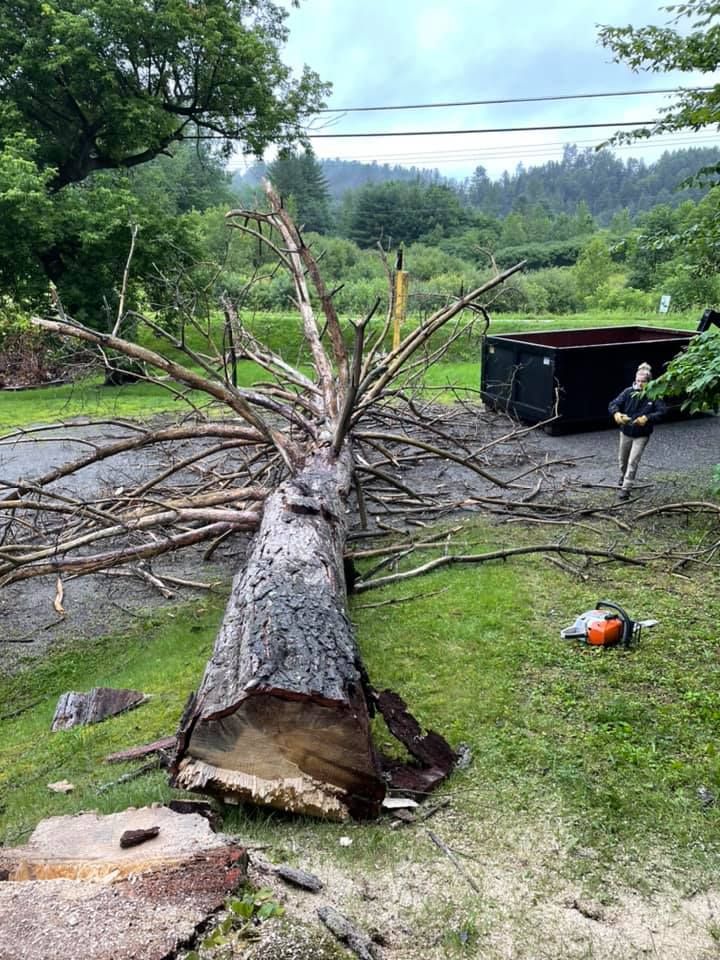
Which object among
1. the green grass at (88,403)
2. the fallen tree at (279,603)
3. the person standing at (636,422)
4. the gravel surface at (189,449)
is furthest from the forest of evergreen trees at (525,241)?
the green grass at (88,403)

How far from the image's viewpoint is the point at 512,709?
347 cm

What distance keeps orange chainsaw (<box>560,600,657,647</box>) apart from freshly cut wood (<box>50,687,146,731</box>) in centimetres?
260

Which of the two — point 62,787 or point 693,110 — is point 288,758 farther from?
point 693,110

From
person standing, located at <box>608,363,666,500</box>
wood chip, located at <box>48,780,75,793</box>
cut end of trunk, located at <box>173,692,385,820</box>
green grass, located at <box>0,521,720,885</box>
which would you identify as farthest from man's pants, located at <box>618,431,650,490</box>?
wood chip, located at <box>48,780,75,793</box>

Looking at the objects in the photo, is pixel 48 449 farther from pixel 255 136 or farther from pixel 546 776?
pixel 255 136

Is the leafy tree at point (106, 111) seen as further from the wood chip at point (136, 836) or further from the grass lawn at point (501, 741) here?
the wood chip at point (136, 836)

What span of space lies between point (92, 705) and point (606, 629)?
9.85 ft

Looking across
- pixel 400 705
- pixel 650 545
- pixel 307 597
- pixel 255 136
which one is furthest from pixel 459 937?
pixel 255 136

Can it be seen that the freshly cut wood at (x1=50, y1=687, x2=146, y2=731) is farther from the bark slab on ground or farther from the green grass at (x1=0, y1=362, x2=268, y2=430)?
the green grass at (x1=0, y1=362, x2=268, y2=430)

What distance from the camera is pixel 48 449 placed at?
35.7ft

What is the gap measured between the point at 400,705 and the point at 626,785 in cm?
107

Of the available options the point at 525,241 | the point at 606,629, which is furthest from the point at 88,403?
the point at 525,241

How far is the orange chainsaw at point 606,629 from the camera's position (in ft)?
13.3

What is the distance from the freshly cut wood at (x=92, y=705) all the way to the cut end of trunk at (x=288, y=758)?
152 centimetres
